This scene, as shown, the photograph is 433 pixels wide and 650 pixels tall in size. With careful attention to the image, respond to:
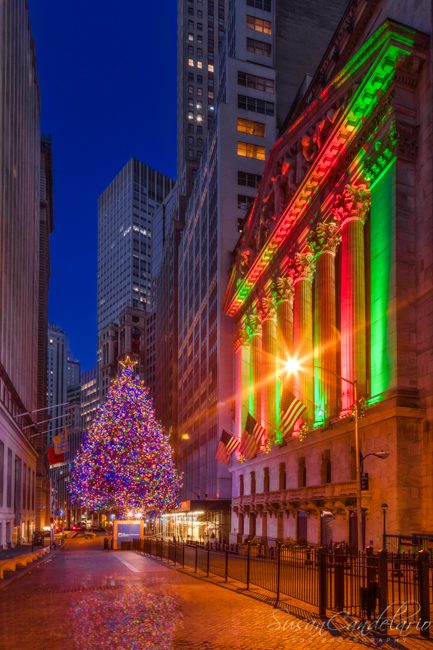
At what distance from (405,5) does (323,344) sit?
20.5 metres

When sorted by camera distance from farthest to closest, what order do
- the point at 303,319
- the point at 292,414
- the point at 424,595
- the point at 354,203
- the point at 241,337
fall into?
the point at 241,337
the point at 303,319
the point at 354,203
the point at 292,414
the point at 424,595

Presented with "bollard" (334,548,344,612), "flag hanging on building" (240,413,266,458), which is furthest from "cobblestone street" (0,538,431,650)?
"flag hanging on building" (240,413,266,458)

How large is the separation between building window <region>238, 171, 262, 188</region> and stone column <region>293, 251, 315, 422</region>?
38.0 metres

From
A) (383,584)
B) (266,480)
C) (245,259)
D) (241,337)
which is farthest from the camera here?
(241,337)

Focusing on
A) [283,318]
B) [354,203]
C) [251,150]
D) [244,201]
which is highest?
[251,150]

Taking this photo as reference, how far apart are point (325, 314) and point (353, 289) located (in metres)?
5.81

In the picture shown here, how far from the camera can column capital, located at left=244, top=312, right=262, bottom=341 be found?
6806cm

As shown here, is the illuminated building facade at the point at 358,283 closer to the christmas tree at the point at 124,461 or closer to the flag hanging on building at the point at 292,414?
the flag hanging on building at the point at 292,414

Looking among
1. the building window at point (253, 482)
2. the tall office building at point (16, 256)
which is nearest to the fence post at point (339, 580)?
the tall office building at point (16, 256)

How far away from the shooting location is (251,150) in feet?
301

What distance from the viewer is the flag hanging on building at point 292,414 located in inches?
1603

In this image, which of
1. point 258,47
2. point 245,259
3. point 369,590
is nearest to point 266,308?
point 245,259

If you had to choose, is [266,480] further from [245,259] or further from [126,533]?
[245,259]

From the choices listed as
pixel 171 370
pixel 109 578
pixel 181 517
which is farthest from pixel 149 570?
pixel 171 370
